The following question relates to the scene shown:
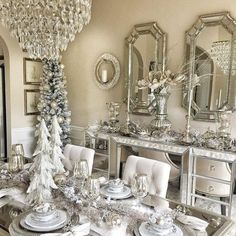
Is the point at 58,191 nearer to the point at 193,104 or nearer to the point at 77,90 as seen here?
the point at 193,104

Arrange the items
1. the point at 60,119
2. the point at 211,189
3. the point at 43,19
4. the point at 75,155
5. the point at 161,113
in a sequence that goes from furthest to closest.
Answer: the point at 60,119
the point at 161,113
the point at 211,189
the point at 75,155
the point at 43,19

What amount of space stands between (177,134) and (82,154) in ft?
4.76

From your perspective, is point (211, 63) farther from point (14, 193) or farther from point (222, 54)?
point (14, 193)

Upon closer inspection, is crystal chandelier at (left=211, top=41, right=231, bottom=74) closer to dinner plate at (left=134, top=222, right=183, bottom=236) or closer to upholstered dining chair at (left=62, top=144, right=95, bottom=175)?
upholstered dining chair at (left=62, top=144, right=95, bottom=175)

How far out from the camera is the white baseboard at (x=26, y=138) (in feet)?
17.1

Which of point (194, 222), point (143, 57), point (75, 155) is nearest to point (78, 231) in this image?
point (194, 222)

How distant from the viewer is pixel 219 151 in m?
3.13

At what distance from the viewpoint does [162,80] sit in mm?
3725

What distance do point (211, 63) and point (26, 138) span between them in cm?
367

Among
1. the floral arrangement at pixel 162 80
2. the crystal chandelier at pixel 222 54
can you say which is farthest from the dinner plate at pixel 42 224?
the crystal chandelier at pixel 222 54

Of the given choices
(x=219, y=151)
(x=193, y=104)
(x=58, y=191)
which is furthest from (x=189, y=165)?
(x=58, y=191)

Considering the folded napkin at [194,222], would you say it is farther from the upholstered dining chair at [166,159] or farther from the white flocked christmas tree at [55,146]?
the upholstered dining chair at [166,159]

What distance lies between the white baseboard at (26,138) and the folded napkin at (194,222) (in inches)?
165

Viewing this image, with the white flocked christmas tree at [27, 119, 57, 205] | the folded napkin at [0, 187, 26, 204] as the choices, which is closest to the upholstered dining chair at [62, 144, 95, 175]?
the folded napkin at [0, 187, 26, 204]
